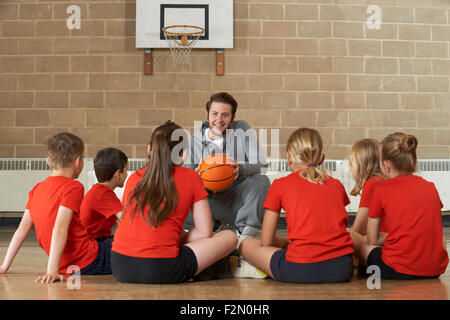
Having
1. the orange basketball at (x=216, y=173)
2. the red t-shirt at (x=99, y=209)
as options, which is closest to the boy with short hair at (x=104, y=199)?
the red t-shirt at (x=99, y=209)

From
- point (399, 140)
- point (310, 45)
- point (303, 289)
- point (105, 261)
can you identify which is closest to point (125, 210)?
point (105, 261)

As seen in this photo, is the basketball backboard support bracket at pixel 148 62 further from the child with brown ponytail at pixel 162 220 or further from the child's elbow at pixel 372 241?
the child's elbow at pixel 372 241

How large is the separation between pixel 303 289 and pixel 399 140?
2.64 feet

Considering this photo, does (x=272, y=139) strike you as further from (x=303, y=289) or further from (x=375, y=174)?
(x=303, y=289)

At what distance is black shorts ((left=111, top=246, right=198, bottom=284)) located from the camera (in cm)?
193

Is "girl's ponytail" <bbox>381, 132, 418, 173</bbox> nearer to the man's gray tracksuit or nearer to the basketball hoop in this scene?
the man's gray tracksuit

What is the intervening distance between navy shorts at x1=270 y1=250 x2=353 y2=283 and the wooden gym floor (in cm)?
3

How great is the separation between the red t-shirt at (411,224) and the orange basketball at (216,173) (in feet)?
3.09

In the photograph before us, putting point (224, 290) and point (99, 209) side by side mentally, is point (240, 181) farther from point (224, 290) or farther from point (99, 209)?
point (224, 290)

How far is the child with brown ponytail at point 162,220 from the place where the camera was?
1909 millimetres

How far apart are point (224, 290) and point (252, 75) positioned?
12.1 ft

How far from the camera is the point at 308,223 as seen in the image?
1944mm

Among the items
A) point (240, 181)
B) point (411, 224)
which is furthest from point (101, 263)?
point (411, 224)

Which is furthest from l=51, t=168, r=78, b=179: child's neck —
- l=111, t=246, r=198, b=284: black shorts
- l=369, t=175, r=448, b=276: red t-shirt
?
l=369, t=175, r=448, b=276: red t-shirt
